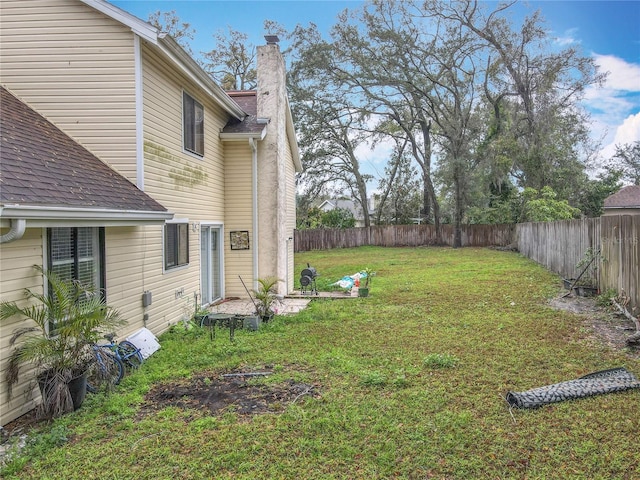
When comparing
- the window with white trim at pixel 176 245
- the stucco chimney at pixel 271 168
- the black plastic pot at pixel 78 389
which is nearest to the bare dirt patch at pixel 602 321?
the stucco chimney at pixel 271 168

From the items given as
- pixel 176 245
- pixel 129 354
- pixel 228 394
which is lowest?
pixel 228 394

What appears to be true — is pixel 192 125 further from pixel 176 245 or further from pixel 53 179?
pixel 53 179

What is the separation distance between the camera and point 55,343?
4.13 m

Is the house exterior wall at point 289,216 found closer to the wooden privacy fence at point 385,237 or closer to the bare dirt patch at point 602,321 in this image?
the bare dirt patch at point 602,321

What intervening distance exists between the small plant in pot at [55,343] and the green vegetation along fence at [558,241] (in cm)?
798

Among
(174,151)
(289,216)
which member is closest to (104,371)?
(174,151)

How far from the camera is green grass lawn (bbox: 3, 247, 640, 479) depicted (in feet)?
10.4

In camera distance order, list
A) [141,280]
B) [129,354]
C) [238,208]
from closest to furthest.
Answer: [129,354] → [141,280] → [238,208]

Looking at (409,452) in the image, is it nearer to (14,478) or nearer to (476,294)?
(14,478)

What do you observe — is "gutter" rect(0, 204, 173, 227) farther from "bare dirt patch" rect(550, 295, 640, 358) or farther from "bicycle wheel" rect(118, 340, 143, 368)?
"bare dirt patch" rect(550, 295, 640, 358)

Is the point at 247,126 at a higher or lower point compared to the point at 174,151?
higher

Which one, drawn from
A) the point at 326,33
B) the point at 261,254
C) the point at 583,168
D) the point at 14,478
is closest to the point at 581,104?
the point at 583,168

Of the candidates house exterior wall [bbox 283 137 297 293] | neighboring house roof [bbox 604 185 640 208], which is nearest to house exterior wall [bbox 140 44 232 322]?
house exterior wall [bbox 283 137 297 293]

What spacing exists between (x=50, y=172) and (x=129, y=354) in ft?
7.76
